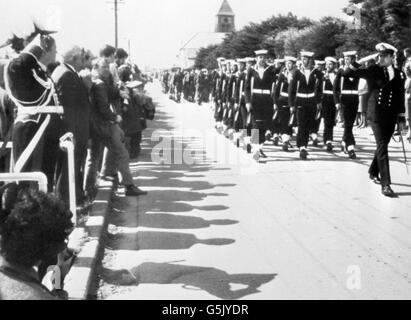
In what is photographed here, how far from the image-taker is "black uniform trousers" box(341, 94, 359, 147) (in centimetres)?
1223

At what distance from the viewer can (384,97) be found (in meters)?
8.65

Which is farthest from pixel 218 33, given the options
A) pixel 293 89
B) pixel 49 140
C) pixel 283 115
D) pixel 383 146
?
pixel 49 140

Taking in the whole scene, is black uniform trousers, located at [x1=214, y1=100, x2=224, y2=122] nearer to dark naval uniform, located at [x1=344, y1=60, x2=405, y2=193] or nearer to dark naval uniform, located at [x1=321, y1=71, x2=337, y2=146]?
dark naval uniform, located at [x1=321, y1=71, x2=337, y2=146]

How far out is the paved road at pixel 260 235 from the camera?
4.98 meters

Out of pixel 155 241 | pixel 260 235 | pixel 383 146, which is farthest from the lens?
pixel 383 146

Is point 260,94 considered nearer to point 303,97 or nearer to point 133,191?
point 303,97

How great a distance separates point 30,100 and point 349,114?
7.93m

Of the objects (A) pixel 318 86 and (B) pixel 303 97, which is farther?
(A) pixel 318 86

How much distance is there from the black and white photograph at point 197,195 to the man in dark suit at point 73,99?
0.06 ft

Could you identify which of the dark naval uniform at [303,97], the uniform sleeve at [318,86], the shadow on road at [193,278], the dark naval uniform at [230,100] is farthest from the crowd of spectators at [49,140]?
the dark naval uniform at [230,100]

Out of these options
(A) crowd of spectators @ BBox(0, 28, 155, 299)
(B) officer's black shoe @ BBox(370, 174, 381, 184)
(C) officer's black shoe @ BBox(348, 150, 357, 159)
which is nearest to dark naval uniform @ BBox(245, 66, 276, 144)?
(C) officer's black shoe @ BBox(348, 150, 357, 159)

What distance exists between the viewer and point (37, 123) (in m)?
5.68

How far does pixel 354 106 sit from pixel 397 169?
77.2 inches

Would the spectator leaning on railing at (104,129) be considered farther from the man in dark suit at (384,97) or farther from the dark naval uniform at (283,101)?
the dark naval uniform at (283,101)
